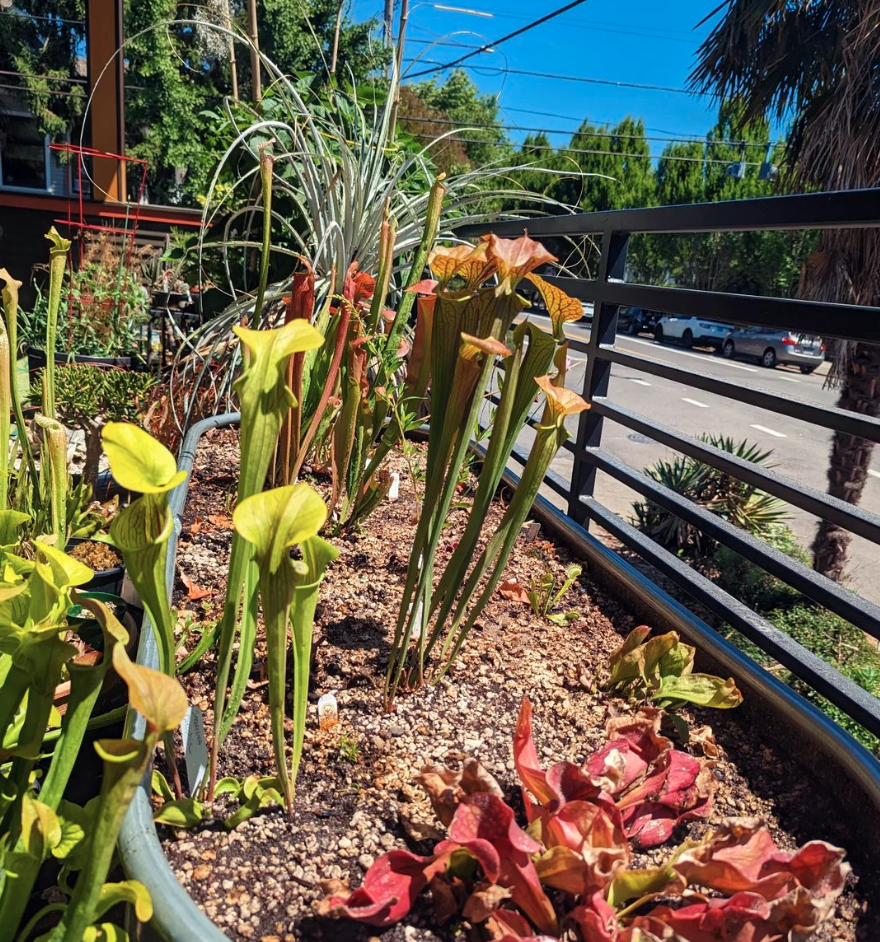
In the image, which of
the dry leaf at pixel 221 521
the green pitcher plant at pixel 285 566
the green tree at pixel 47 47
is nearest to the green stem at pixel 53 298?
the dry leaf at pixel 221 521

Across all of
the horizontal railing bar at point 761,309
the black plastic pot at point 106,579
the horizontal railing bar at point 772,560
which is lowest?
the black plastic pot at point 106,579

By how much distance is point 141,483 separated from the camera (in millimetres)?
546

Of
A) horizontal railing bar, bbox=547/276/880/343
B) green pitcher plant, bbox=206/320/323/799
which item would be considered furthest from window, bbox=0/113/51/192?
green pitcher plant, bbox=206/320/323/799

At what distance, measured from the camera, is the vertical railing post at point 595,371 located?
1.73 metres

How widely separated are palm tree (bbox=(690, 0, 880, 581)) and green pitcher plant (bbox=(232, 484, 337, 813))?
13.0 ft

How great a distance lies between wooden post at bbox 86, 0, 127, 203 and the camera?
7273 millimetres

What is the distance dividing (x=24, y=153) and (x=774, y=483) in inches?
641

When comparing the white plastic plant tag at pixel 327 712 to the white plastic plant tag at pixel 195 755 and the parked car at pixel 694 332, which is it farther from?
the parked car at pixel 694 332

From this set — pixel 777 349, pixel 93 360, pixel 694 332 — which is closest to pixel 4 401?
pixel 93 360

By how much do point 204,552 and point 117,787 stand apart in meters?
0.93

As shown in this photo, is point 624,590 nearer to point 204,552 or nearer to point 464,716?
point 464,716

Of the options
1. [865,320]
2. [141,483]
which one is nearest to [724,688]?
[865,320]

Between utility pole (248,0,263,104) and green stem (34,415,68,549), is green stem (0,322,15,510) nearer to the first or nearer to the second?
green stem (34,415,68,549)

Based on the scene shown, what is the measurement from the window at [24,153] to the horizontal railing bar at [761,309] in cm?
1478
